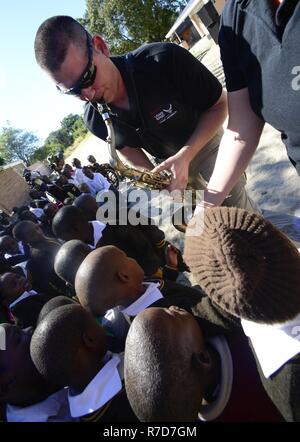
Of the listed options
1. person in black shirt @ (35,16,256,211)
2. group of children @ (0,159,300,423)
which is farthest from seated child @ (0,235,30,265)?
group of children @ (0,159,300,423)

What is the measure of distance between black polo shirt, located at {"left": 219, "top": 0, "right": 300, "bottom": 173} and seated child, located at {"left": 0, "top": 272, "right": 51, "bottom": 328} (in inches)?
96.3

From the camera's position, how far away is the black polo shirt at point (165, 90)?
248cm

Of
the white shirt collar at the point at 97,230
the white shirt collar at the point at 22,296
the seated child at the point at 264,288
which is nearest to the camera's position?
the seated child at the point at 264,288

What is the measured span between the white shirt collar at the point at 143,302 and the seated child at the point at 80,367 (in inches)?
9.7

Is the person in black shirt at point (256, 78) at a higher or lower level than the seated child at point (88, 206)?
higher

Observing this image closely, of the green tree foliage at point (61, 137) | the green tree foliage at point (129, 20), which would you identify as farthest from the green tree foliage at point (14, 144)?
the green tree foliage at point (129, 20)

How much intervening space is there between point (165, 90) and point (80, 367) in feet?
6.66

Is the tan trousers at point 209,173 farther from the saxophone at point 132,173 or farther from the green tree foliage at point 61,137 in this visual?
the green tree foliage at point 61,137

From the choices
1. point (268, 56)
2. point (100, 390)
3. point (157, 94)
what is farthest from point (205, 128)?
point (100, 390)

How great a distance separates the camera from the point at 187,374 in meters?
1.13

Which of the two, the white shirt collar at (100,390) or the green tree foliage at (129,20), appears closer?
the white shirt collar at (100,390)

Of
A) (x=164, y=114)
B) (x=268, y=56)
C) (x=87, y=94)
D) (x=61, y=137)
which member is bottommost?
(x=61, y=137)

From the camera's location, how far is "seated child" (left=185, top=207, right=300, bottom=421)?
0.93 meters

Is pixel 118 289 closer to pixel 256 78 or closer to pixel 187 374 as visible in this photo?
pixel 187 374
